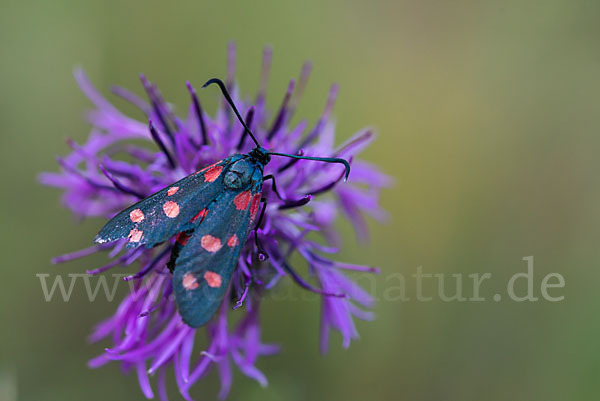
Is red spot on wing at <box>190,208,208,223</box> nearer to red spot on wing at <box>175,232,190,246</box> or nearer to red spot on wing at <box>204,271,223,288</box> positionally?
red spot on wing at <box>175,232,190,246</box>

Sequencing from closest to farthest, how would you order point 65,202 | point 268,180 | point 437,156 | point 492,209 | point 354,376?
1. point 268,180
2. point 65,202
3. point 354,376
4. point 492,209
5. point 437,156

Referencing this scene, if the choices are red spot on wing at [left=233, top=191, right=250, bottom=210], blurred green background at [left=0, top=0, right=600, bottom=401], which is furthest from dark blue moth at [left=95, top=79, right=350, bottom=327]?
blurred green background at [left=0, top=0, right=600, bottom=401]

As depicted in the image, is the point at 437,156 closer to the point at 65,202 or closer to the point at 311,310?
the point at 311,310

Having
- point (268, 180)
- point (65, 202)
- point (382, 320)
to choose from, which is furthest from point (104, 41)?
point (382, 320)

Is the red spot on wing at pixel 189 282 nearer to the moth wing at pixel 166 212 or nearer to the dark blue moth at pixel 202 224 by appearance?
the dark blue moth at pixel 202 224

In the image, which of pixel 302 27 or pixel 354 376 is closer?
pixel 354 376
